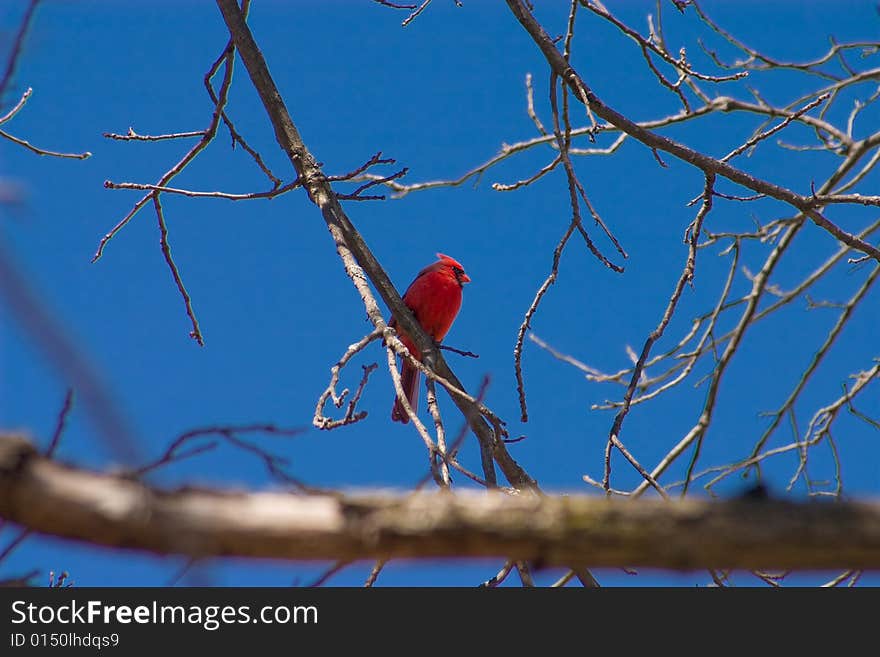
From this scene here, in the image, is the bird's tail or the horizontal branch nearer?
the horizontal branch

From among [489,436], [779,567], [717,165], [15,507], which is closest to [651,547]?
[779,567]

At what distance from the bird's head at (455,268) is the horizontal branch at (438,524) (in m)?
5.85

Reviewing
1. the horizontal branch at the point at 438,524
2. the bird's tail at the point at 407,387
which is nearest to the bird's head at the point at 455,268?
the bird's tail at the point at 407,387

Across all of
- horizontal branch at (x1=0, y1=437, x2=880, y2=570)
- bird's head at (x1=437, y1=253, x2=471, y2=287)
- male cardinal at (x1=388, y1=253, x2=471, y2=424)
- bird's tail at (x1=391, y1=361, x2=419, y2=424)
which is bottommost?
horizontal branch at (x1=0, y1=437, x2=880, y2=570)

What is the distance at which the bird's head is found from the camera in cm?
723

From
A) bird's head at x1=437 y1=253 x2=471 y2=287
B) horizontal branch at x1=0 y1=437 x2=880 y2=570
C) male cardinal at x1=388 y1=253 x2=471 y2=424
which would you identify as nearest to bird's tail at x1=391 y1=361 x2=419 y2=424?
male cardinal at x1=388 y1=253 x2=471 y2=424

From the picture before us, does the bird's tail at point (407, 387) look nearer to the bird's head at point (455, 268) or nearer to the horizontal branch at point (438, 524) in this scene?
the bird's head at point (455, 268)

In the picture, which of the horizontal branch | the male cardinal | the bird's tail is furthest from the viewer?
the male cardinal

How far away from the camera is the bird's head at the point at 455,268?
7227mm

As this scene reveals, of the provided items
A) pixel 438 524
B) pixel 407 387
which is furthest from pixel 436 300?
pixel 438 524

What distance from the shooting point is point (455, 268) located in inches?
291

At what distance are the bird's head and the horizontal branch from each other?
585 centimetres

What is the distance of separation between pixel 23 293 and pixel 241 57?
11.8 feet

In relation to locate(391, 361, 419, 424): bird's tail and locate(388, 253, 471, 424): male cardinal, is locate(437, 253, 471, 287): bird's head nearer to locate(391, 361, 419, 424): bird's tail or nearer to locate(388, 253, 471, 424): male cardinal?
locate(388, 253, 471, 424): male cardinal
